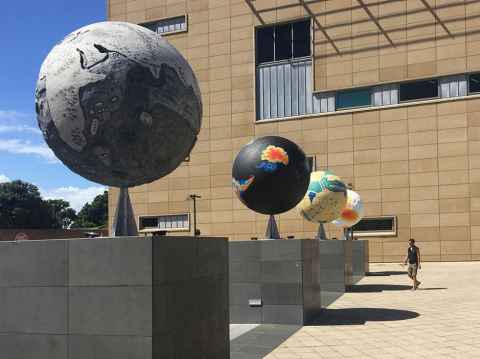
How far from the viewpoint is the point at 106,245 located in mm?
6109

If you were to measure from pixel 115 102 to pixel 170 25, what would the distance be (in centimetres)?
4095

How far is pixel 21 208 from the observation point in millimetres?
81250

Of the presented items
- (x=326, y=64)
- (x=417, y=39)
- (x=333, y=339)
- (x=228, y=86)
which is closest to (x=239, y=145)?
(x=228, y=86)

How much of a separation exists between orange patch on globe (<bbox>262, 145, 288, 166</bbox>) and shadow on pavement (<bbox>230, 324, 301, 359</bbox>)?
3.84 metres

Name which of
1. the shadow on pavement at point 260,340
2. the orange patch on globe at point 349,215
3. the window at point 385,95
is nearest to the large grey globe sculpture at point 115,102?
the shadow on pavement at point 260,340

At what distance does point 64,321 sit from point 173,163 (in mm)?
2490

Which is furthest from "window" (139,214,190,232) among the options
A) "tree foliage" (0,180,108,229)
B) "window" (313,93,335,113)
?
"tree foliage" (0,180,108,229)

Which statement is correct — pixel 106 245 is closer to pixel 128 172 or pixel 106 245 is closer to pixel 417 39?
pixel 128 172

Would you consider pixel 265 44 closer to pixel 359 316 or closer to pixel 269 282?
pixel 359 316

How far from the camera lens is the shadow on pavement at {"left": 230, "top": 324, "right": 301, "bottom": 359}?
9.05 m

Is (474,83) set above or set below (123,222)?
above

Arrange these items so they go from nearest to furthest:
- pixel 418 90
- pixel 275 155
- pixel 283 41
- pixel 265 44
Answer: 1. pixel 275 155
2. pixel 418 90
3. pixel 283 41
4. pixel 265 44

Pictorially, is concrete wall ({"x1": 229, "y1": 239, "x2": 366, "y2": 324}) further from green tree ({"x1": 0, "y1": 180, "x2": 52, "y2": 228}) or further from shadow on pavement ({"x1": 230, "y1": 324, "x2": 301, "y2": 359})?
green tree ({"x1": 0, "y1": 180, "x2": 52, "y2": 228})

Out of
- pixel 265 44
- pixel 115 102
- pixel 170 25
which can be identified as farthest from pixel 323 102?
pixel 115 102
